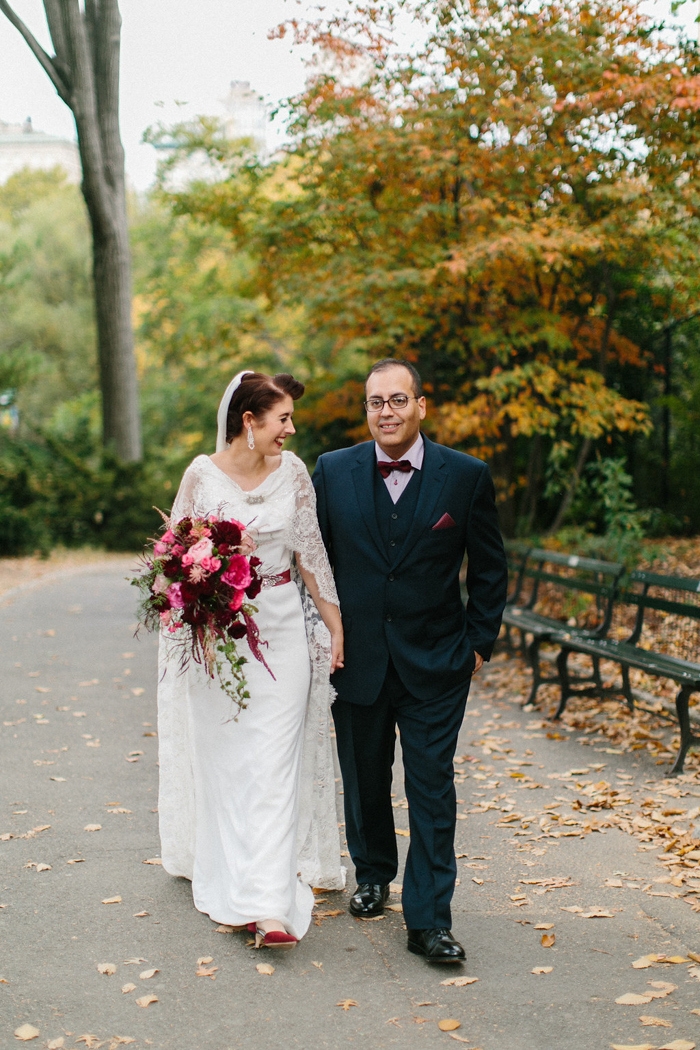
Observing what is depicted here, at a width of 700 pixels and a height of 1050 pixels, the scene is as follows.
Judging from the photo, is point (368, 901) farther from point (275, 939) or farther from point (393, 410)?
point (393, 410)

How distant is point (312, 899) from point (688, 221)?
9841 millimetres

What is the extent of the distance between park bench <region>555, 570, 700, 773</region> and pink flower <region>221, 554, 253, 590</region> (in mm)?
3363

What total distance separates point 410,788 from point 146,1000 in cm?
123

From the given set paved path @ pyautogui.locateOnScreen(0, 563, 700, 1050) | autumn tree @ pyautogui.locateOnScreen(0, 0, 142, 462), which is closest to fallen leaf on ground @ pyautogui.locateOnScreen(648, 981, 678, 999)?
paved path @ pyautogui.locateOnScreen(0, 563, 700, 1050)

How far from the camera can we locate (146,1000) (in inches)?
154

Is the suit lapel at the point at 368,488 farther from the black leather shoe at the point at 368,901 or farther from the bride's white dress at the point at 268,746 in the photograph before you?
the black leather shoe at the point at 368,901

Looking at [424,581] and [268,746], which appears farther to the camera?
[268,746]

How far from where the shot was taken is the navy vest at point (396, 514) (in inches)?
176

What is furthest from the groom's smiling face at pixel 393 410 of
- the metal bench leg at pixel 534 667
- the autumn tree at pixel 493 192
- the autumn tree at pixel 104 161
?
the autumn tree at pixel 104 161

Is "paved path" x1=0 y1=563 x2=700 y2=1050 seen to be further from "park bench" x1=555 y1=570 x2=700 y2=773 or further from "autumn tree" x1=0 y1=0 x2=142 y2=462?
"autumn tree" x1=0 y1=0 x2=142 y2=462

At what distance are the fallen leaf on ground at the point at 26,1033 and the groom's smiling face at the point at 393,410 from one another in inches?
93.8

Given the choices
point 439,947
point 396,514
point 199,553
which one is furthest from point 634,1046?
point 199,553

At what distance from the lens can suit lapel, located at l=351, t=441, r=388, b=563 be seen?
4.52 metres

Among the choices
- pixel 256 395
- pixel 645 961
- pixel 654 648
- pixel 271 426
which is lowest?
pixel 645 961
